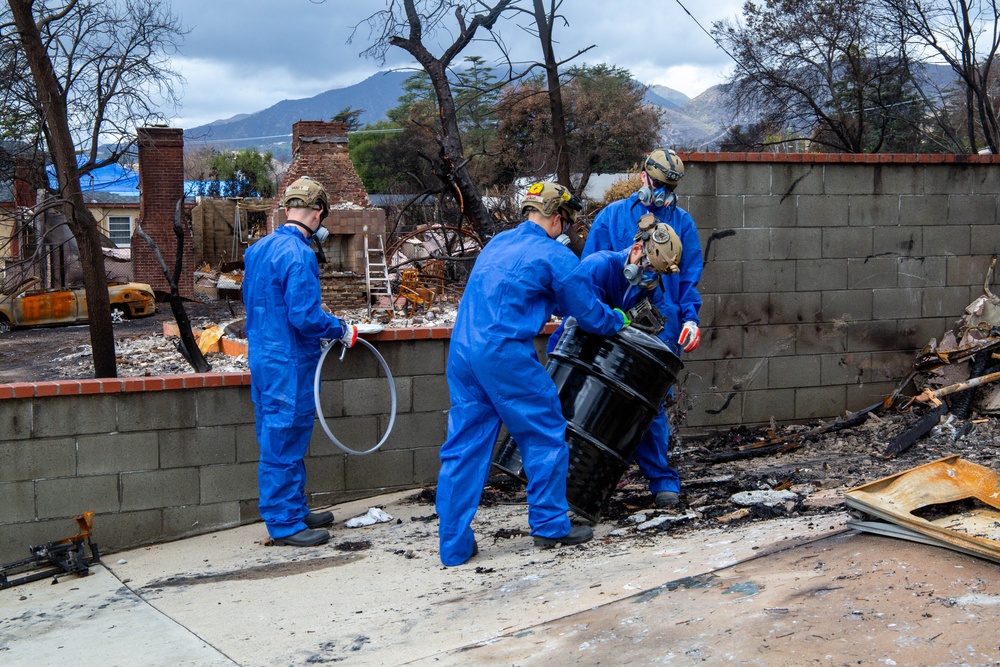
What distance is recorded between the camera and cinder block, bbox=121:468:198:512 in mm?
5172

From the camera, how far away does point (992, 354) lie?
621cm

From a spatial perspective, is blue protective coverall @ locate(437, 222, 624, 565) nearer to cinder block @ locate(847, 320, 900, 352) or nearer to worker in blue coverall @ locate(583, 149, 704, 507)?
worker in blue coverall @ locate(583, 149, 704, 507)

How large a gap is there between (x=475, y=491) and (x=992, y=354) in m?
3.85

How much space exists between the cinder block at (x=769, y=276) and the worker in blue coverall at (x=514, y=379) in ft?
8.25

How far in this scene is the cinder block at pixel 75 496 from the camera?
4.97m

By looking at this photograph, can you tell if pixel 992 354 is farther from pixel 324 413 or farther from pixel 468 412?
pixel 324 413

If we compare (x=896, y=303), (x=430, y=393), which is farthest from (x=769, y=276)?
(x=430, y=393)

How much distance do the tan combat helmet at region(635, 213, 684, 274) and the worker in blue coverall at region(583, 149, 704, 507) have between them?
315 millimetres

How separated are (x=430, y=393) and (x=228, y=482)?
1.29 meters

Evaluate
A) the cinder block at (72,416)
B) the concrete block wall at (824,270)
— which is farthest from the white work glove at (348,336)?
the concrete block wall at (824,270)

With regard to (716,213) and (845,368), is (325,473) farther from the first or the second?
(845,368)

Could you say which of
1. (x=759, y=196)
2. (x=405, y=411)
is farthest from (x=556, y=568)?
(x=759, y=196)

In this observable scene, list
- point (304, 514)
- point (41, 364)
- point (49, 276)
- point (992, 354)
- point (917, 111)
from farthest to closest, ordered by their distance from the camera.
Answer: point (49, 276) < point (917, 111) < point (41, 364) < point (992, 354) < point (304, 514)

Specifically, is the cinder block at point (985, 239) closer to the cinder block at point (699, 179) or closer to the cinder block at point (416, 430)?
the cinder block at point (699, 179)
